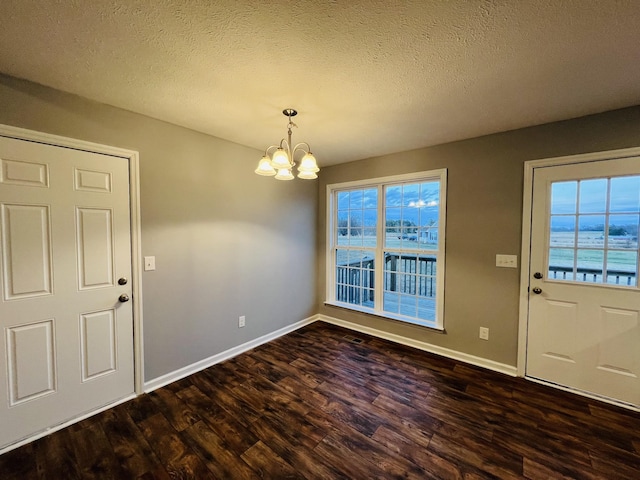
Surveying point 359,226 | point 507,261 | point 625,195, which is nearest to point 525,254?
point 507,261

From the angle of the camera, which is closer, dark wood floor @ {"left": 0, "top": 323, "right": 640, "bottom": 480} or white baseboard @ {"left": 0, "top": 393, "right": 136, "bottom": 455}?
dark wood floor @ {"left": 0, "top": 323, "right": 640, "bottom": 480}

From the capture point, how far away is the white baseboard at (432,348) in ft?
8.46

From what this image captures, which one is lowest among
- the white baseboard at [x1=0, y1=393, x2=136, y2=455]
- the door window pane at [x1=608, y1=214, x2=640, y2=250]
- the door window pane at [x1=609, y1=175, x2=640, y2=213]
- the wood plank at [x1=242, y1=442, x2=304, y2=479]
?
the wood plank at [x1=242, y1=442, x2=304, y2=479]

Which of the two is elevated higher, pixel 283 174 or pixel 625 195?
pixel 283 174

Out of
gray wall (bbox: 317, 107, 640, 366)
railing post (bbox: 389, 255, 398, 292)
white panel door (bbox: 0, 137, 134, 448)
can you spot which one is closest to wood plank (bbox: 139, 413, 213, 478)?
white panel door (bbox: 0, 137, 134, 448)

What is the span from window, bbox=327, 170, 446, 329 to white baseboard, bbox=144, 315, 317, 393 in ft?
2.96

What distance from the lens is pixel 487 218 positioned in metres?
2.64

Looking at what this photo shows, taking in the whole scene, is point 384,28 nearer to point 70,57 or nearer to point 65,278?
point 70,57

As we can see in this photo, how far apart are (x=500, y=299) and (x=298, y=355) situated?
219cm

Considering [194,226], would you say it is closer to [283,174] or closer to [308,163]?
[283,174]

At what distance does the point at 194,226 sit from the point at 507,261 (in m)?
3.10

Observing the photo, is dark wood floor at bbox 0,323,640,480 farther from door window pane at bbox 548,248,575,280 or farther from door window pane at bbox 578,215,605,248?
door window pane at bbox 578,215,605,248

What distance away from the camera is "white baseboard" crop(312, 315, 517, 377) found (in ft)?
8.46

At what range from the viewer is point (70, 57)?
1.46m
